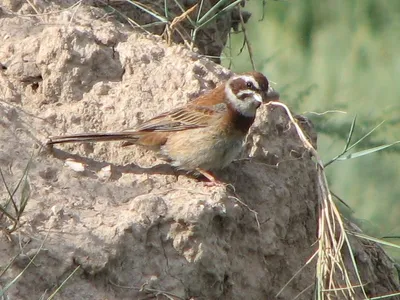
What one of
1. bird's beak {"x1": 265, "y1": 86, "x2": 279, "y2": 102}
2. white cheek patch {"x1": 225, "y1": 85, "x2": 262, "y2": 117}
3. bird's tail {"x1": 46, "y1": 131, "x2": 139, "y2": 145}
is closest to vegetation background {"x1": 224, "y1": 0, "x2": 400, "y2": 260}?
bird's beak {"x1": 265, "y1": 86, "x2": 279, "y2": 102}

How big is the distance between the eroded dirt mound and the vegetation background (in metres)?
5.66

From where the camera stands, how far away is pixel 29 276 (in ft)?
20.7

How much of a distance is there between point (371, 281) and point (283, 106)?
125cm

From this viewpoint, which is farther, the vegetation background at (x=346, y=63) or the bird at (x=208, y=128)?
the vegetation background at (x=346, y=63)

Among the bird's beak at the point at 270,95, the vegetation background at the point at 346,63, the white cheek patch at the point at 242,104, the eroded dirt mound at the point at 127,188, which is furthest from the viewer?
the vegetation background at the point at 346,63

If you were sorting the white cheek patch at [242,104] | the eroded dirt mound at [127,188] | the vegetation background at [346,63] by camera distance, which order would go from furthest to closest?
the vegetation background at [346,63]
the white cheek patch at [242,104]
the eroded dirt mound at [127,188]

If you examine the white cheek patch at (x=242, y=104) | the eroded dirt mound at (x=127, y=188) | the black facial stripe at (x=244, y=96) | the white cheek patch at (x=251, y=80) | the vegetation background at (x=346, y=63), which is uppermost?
the white cheek patch at (x=251, y=80)

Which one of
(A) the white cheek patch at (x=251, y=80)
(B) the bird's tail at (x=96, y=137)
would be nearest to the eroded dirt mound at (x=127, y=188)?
(B) the bird's tail at (x=96, y=137)

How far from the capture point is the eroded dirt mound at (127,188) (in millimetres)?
6543

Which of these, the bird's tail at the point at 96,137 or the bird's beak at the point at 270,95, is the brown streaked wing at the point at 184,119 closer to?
the bird's tail at the point at 96,137

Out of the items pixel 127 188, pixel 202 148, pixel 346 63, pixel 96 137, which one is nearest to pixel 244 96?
pixel 202 148

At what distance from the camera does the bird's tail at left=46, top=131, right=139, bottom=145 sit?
7.23 m

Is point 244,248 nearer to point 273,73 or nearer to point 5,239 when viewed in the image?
point 5,239

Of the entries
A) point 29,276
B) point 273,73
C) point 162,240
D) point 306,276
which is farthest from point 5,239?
point 273,73
